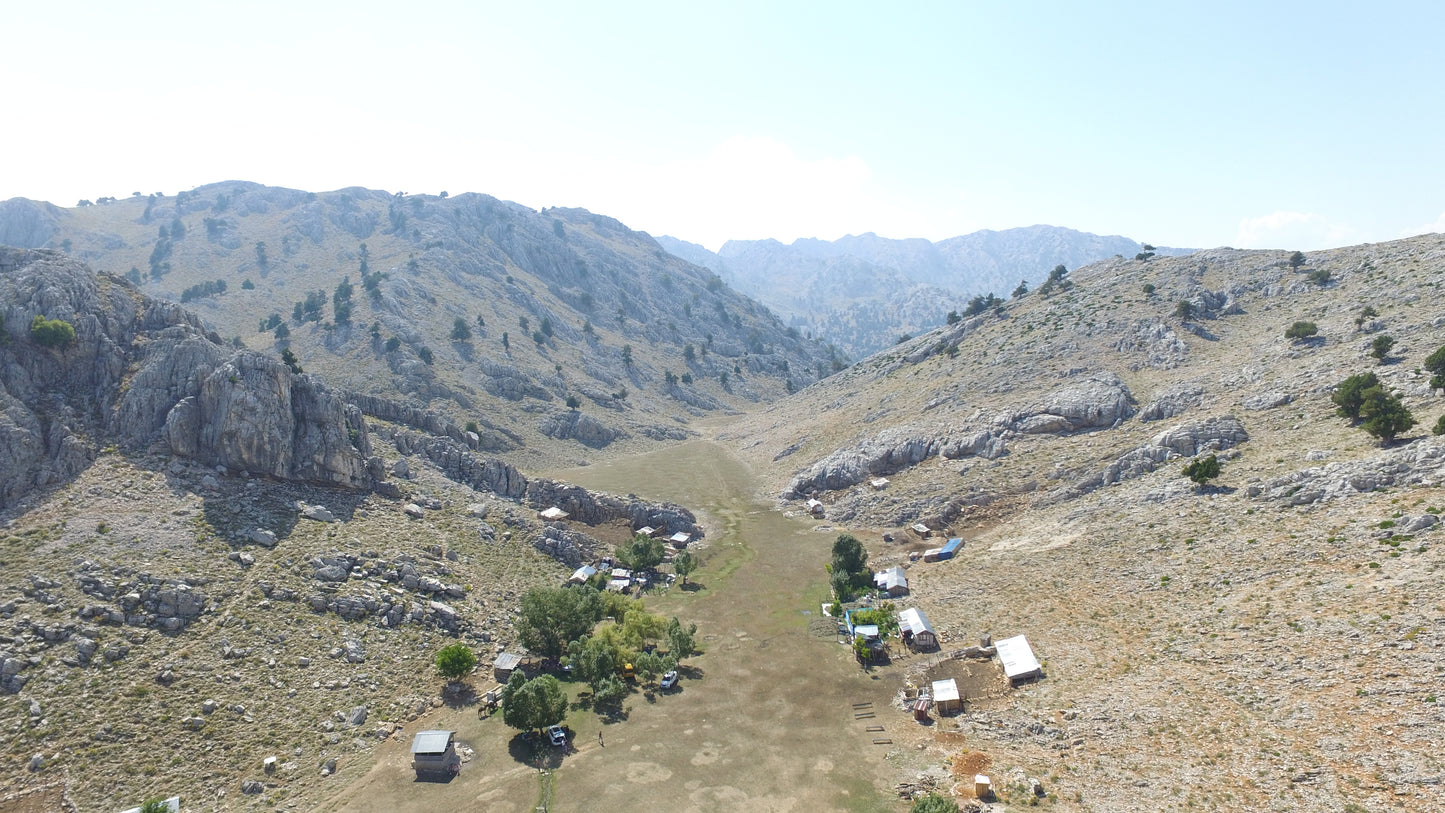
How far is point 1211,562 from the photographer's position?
50.2 m

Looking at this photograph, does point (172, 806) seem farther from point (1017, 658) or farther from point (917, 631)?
point (1017, 658)

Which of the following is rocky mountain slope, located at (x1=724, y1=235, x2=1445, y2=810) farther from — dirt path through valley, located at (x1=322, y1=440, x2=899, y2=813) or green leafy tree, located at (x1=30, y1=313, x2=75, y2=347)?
green leafy tree, located at (x1=30, y1=313, x2=75, y2=347)

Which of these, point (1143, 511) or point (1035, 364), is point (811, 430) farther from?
point (1143, 511)

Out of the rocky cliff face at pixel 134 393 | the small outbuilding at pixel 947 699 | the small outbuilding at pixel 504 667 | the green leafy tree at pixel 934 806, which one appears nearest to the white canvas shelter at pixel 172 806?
the small outbuilding at pixel 504 667

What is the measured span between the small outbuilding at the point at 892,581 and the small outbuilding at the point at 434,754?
138 ft

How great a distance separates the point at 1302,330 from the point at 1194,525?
47.7 metres

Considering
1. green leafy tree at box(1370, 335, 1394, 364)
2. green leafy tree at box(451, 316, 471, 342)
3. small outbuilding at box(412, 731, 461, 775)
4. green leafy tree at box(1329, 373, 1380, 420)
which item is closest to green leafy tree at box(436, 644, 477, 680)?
small outbuilding at box(412, 731, 461, 775)

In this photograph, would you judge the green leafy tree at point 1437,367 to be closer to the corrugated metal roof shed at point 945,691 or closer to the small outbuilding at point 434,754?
the corrugated metal roof shed at point 945,691

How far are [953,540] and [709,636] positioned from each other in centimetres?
3150

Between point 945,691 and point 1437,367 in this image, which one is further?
point 1437,367

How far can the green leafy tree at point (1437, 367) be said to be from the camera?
57781 millimetres

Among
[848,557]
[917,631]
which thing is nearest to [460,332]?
[848,557]

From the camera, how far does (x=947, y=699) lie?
1757 inches

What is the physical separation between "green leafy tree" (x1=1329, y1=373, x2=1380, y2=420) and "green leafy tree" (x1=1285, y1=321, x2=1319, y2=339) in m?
24.1
